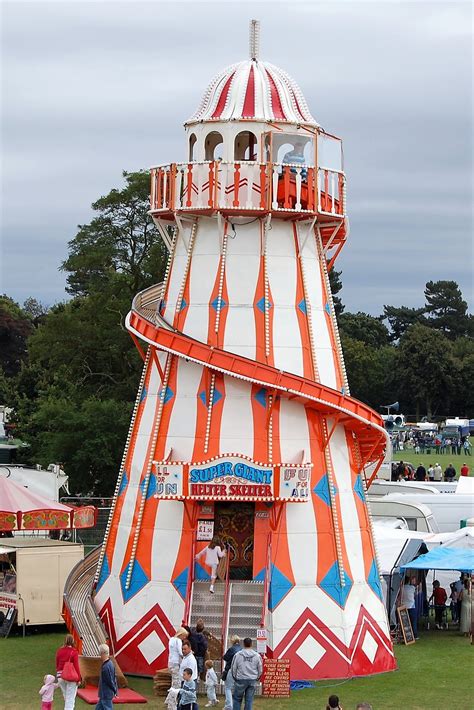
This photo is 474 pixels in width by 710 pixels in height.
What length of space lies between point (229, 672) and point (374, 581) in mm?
7325

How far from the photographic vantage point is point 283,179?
→ 113ft

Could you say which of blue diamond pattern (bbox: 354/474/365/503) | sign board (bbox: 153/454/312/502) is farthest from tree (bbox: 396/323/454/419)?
sign board (bbox: 153/454/312/502)

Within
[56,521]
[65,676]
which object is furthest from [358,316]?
[65,676]

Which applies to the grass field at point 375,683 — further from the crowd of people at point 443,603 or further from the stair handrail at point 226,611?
the stair handrail at point 226,611

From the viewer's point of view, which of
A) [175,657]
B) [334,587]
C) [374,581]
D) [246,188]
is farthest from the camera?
[374,581]

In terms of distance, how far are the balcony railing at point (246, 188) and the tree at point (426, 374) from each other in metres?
93.0

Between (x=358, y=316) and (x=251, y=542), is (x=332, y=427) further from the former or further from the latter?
(x=358, y=316)

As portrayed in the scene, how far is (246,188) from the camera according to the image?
112ft

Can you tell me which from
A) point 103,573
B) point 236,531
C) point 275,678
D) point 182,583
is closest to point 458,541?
point 236,531

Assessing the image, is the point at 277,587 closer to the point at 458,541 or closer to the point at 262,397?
the point at 262,397

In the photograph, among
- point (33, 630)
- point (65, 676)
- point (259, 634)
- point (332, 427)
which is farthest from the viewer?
point (33, 630)

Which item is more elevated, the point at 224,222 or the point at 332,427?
the point at 224,222

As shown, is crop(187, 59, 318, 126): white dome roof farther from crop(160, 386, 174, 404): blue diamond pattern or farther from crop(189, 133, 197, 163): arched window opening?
crop(160, 386, 174, 404): blue diamond pattern

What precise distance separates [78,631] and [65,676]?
5276 mm
